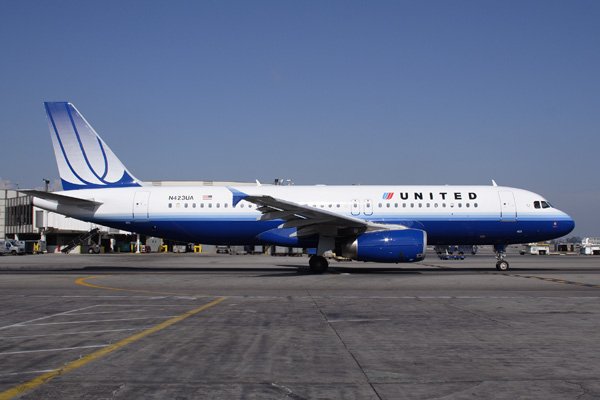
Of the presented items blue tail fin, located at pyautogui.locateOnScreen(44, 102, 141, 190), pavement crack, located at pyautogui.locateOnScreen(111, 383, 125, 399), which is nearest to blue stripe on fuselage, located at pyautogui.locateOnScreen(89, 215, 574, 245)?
blue tail fin, located at pyautogui.locateOnScreen(44, 102, 141, 190)

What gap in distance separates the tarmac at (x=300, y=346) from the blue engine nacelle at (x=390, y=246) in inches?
268

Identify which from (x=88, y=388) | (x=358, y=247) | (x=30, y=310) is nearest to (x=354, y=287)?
(x=358, y=247)

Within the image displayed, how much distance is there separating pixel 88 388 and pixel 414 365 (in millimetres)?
3742

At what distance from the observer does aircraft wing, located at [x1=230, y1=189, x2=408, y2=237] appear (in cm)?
2198

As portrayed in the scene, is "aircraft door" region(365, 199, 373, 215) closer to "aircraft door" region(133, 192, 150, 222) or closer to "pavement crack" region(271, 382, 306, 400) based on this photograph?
"aircraft door" region(133, 192, 150, 222)

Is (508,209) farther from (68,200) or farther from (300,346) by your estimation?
(68,200)

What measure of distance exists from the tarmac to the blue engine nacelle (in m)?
6.80

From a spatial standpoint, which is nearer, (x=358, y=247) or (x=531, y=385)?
(x=531, y=385)

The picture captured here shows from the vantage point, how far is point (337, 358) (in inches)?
263

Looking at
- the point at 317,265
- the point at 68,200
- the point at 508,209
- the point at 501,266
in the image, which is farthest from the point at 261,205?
the point at 501,266

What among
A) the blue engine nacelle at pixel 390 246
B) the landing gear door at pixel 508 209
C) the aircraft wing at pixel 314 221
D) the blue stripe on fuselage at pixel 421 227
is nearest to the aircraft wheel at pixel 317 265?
the aircraft wing at pixel 314 221

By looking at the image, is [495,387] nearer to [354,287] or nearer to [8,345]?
[8,345]

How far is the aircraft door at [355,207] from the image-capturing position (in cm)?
2547

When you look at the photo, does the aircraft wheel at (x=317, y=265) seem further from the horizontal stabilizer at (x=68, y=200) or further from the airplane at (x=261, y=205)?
the horizontal stabilizer at (x=68, y=200)
